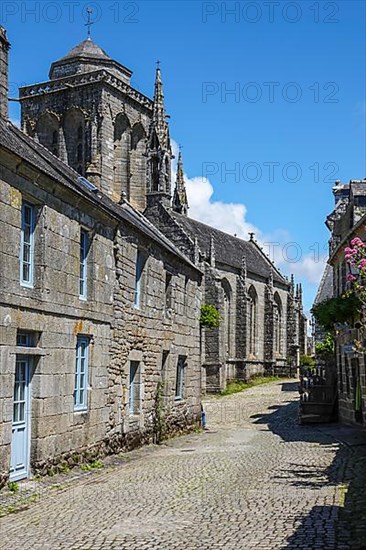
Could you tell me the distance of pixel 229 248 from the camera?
4831 cm

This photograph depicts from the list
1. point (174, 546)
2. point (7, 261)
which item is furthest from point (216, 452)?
point (174, 546)

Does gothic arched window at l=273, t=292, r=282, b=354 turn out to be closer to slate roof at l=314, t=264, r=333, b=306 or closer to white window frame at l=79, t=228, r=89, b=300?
slate roof at l=314, t=264, r=333, b=306

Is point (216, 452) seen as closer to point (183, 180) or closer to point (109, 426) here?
point (109, 426)

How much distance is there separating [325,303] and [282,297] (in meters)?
32.4

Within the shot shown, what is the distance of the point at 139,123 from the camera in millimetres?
47625

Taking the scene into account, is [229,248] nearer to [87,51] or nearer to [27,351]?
[87,51]

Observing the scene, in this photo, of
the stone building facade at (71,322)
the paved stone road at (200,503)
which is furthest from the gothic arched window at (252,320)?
the paved stone road at (200,503)

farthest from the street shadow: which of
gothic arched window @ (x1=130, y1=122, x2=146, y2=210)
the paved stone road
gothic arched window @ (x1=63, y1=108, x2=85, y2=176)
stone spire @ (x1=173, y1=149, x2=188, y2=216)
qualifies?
stone spire @ (x1=173, y1=149, x2=188, y2=216)

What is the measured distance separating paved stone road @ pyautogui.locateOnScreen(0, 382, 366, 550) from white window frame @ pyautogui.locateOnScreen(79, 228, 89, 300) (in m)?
3.30

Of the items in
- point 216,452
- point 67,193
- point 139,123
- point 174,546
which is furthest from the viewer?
point 139,123

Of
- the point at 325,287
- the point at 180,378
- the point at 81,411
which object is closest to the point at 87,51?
the point at 325,287

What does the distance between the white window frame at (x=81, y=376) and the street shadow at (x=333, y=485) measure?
3.69m

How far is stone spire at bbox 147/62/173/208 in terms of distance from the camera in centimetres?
3700

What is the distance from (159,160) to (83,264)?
24.7 m
